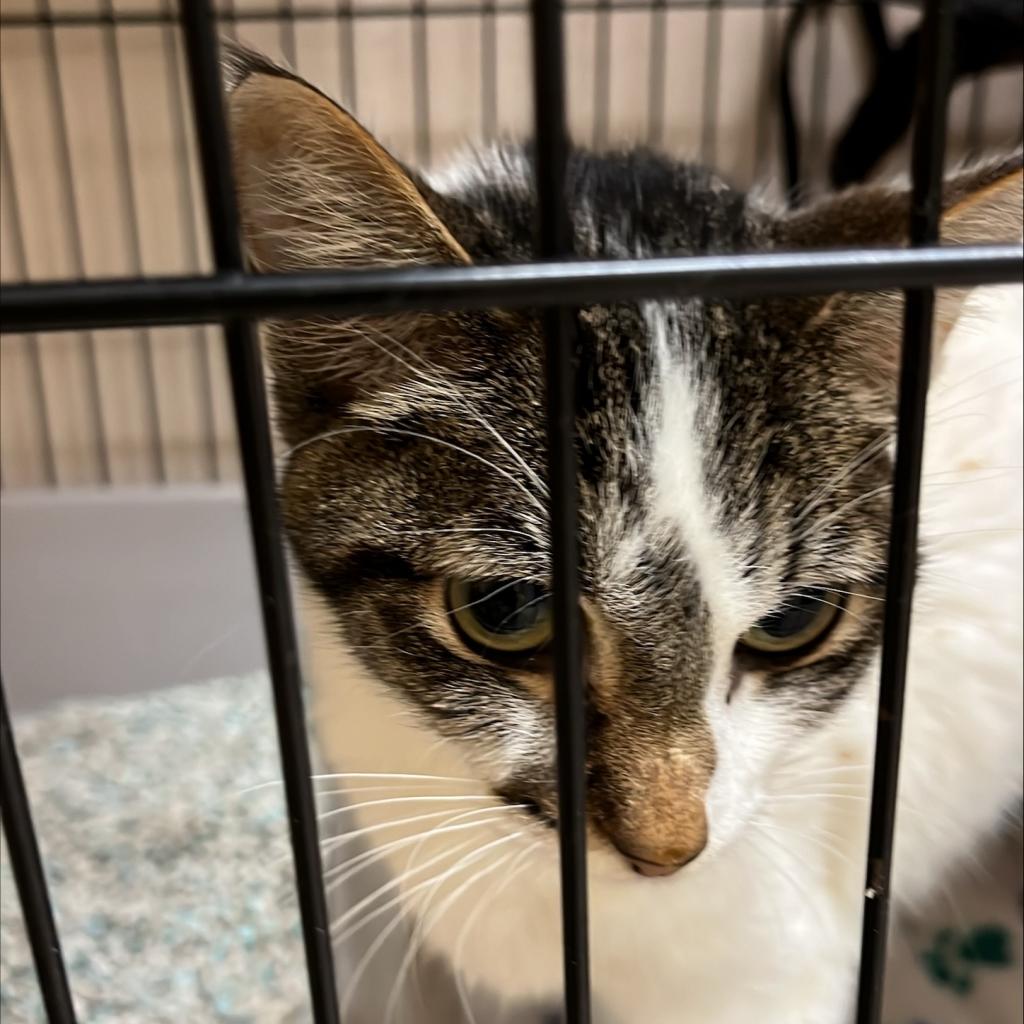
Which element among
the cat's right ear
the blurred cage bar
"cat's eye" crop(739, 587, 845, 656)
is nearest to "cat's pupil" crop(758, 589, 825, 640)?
"cat's eye" crop(739, 587, 845, 656)

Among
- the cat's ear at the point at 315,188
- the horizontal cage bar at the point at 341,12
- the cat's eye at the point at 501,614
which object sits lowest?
the cat's eye at the point at 501,614

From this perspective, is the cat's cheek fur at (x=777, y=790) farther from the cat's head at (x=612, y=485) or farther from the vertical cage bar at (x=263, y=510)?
the vertical cage bar at (x=263, y=510)

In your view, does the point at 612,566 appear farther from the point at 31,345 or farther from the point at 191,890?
the point at 31,345

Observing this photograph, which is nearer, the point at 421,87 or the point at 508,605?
the point at 508,605

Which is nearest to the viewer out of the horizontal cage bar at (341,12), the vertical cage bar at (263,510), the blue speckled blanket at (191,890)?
the vertical cage bar at (263,510)

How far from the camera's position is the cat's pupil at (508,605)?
0.67m

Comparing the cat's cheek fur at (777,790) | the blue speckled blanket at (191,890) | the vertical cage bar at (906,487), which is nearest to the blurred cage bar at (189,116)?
the blue speckled blanket at (191,890)

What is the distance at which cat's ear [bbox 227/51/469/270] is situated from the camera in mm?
560

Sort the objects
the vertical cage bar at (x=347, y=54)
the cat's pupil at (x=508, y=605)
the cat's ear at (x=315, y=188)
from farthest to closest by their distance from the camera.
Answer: the vertical cage bar at (x=347, y=54) → the cat's pupil at (x=508, y=605) → the cat's ear at (x=315, y=188)

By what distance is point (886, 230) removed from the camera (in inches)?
27.9

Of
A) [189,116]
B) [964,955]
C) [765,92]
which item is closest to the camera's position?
[964,955]

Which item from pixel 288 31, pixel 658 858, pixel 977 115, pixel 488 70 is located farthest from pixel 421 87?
pixel 658 858

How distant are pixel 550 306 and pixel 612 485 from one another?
0.27m

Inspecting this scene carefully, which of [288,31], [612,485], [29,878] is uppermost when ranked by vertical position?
[288,31]
